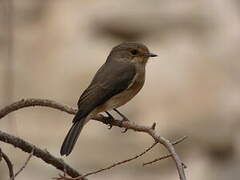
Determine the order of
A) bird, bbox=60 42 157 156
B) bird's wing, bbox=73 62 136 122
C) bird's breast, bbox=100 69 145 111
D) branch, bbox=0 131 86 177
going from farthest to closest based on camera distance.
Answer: bird's breast, bbox=100 69 145 111, bird's wing, bbox=73 62 136 122, bird, bbox=60 42 157 156, branch, bbox=0 131 86 177

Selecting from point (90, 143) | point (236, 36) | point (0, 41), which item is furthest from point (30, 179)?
Answer: point (236, 36)

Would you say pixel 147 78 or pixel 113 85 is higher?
pixel 113 85

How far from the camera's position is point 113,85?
17.1 feet

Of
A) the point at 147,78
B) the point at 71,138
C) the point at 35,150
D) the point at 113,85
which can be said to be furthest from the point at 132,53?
the point at 147,78

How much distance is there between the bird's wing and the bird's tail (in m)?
0.08

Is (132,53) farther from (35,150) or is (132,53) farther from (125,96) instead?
(35,150)

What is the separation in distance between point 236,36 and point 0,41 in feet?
9.73

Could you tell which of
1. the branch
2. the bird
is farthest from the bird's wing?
the branch

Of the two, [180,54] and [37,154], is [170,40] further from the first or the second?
[37,154]

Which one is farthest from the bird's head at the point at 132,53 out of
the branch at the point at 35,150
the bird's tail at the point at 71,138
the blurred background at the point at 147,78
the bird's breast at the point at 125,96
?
the blurred background at the point at 147,78

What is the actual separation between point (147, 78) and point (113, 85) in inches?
201

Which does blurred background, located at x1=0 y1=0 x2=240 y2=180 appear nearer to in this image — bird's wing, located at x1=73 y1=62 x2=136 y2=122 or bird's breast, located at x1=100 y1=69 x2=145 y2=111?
bird's wing, located at x1=73 y1=62 x2=136 y2=122

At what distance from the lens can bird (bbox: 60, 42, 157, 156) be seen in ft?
15.5

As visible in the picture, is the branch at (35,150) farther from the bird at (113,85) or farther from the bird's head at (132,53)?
the bird's head at (132,53)
